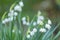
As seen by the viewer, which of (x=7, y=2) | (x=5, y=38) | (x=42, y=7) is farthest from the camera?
(x=42, y=7)

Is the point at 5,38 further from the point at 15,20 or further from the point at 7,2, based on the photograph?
the point at 7,2

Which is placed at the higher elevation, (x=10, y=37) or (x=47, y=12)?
(x=47, y=12)

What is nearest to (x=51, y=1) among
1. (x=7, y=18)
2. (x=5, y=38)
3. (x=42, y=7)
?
(x=42, y=7)

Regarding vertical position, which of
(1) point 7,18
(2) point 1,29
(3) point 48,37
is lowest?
(3) point 48,37

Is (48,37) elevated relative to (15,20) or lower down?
lower down

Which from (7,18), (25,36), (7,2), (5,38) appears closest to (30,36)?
(25,36)

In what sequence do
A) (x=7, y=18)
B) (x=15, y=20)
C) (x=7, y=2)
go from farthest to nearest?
(x=7, y=2), (x=7, y=18), (x=15, y=20)

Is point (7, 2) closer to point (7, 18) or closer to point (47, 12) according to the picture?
point (47, 12)

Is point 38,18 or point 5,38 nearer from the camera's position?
point 5,38

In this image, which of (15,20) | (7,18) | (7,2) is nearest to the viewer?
(15,20)
